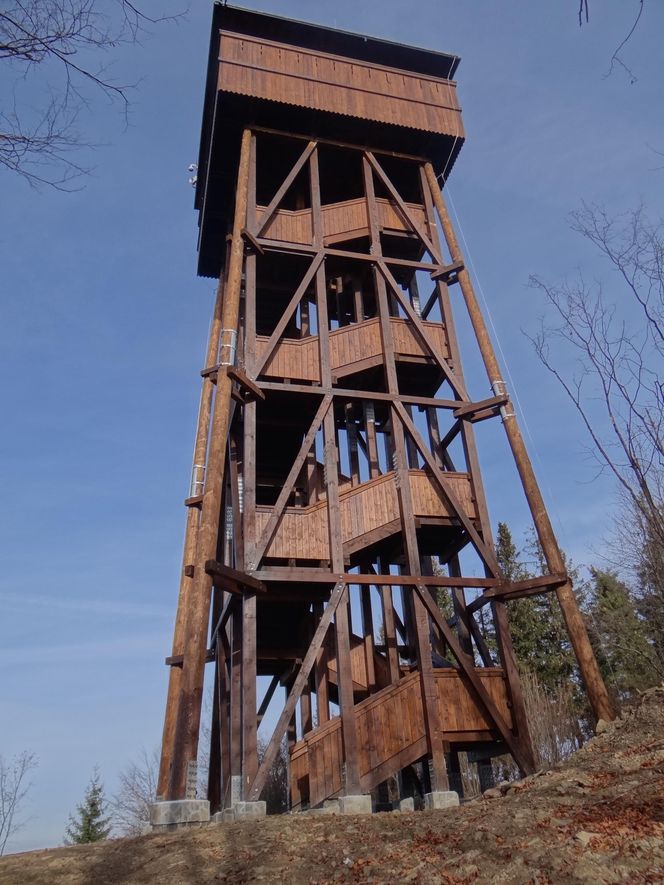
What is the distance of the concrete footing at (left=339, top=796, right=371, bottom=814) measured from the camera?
12.3 m

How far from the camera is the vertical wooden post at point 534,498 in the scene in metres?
13.2

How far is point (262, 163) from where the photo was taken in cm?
2041

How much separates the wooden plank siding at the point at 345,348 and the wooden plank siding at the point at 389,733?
6.92m

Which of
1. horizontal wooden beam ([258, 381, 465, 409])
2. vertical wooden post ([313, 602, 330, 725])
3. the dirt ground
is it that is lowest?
the dirt ground

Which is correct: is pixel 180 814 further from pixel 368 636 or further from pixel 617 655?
pixel 617 655

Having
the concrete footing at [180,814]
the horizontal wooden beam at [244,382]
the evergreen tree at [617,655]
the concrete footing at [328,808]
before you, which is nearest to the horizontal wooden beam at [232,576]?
the concrete footing at [180,814]

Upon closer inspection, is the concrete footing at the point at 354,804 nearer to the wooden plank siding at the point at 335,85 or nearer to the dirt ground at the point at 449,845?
Result: the dirt ground at the point at 449,845

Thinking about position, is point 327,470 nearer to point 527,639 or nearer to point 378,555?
point 378,555

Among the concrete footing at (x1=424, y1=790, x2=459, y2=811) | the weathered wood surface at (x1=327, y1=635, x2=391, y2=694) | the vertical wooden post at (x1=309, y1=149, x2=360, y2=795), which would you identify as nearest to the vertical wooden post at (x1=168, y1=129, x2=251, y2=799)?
the vertical wooden post at (x1=309, y1=149, x2=360, y2=795)

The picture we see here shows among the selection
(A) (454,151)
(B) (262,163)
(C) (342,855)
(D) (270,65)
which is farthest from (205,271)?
(C) (342,855)

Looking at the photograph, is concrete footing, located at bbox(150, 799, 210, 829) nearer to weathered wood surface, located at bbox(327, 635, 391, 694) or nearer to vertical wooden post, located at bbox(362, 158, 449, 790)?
vertical wooden post, located at bbox(362, 158, 449, 790)

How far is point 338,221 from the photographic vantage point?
18.8 meters

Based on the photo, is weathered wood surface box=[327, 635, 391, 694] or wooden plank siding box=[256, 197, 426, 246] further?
wooden plank siding box=[256, 197, 426, 246]

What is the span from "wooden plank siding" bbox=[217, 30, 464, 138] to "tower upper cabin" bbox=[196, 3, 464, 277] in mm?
28
